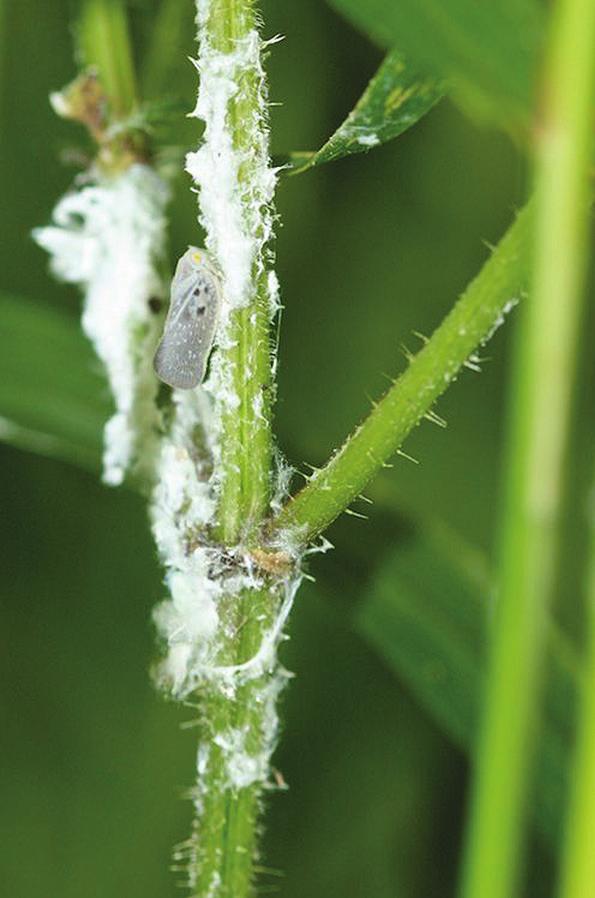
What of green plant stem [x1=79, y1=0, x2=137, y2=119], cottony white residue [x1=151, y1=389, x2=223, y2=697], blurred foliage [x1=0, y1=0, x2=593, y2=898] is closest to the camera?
cottony white residue [x1=151, y1=389, x2=223, y2=697]

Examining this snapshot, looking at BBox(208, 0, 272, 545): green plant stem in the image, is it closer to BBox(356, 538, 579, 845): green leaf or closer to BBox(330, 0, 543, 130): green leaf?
BBox(330, 0, 543, 130): green leaf

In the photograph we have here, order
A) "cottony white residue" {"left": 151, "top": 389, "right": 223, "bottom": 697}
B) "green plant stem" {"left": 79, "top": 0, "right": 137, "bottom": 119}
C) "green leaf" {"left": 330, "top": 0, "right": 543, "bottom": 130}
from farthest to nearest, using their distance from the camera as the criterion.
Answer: "green plant stem" {"left": 79, "top": 0, "right": 137, "bottom": 119}, "cottony white residue" {"left": 151, "top": 389, "right": 223, "bottom": 697}, "green leaf" {"left": 330, "top": 0, "right": 543, "bottom": 130}

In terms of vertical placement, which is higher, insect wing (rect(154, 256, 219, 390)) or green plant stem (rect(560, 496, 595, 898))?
insect wing (rect(154, 256, 219, 390))

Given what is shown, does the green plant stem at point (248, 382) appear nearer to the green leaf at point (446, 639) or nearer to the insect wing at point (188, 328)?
the insect wing at point (188, 328)

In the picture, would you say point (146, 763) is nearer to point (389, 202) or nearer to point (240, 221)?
point (389, 202)

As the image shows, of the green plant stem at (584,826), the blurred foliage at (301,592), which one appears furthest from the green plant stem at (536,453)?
the blurred foliage at (301,592)

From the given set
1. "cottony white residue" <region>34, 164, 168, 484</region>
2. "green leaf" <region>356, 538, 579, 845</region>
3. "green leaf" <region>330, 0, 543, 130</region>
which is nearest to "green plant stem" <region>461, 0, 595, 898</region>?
"green leaf" <region>330, 0, 543, 130</region>

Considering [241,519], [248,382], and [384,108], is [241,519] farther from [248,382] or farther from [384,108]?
[384,108]

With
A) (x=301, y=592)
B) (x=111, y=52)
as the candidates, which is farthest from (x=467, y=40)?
(x=301, y=592)
